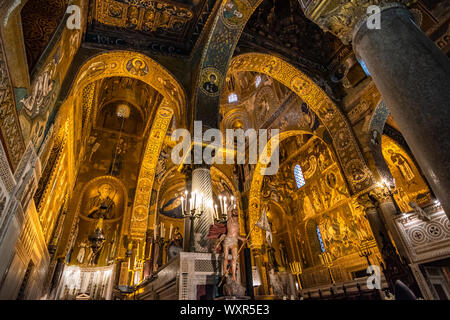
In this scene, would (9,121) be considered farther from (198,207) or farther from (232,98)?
(232,98)

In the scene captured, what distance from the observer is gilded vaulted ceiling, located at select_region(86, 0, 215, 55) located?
21.6 feet

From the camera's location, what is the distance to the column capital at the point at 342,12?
8.75ft

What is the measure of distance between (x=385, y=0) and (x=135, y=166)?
10329 mm

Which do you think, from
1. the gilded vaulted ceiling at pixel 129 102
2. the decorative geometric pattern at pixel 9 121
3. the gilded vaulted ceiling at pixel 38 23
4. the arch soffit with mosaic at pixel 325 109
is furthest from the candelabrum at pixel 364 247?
the gilded vaulted ceiling at pixel 38 23

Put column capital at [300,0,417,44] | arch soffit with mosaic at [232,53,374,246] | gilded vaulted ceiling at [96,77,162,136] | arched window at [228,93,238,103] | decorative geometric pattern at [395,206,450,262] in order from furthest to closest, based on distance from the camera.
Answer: arched window at [228,93,238,103], gilded vaulted ceiling at [96,77,162,136], arch soffit with mosaic at [232,53,374,246], decorative geometric pattern at [395,206,450,262], column capital at [300,0,417,44]

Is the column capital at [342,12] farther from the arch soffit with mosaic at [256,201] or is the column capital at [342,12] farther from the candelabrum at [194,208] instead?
the arch soffit with mosaic at [256,201]

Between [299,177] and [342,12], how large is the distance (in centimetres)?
1210

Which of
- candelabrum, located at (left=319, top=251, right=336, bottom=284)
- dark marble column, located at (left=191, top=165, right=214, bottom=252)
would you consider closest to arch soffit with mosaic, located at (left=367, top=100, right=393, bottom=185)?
dark marble column, located at (left=191, top=165, right=214, bottom=252)

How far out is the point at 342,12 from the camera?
2.85 meters

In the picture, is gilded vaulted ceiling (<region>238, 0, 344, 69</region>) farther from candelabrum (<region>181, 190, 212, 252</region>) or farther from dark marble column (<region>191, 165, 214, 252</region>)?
candelabrum (<region>181, 190, 212, 252</region>)

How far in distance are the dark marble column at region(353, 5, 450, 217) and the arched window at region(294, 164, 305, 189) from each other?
39.5 ft

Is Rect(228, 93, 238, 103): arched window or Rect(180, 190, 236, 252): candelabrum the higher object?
Rect(228, 93, 238, 103): arched window
